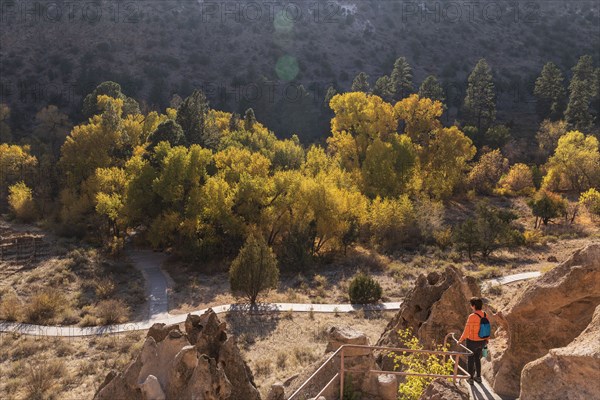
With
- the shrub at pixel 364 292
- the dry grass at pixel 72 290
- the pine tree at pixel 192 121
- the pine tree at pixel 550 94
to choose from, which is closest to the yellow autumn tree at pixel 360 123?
the pine tree at pixel 192 121

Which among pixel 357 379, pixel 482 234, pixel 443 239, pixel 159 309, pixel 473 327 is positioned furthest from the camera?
pixel 443 239

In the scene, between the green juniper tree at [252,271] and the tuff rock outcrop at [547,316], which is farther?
the green juniper tree at [252,271]

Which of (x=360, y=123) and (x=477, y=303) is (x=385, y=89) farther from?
(x=477, y=303)

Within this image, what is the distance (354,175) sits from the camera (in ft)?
158

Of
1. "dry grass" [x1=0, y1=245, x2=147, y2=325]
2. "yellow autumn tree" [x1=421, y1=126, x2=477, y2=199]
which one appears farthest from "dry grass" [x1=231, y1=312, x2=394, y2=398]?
"yellow autumn tree" [x1=421, y1=126, x2=477, y2=199]

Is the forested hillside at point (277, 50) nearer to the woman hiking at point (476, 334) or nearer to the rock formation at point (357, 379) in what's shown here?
the rock formation at point (357, 379)

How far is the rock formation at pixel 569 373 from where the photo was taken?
7.08 m

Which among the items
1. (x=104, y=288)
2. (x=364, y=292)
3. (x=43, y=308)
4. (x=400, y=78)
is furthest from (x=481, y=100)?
(x=43, y=308)

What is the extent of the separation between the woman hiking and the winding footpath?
1701cm

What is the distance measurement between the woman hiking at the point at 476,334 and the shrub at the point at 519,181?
51.4 m

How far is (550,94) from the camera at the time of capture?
74.1 m

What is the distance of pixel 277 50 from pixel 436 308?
3725 inches

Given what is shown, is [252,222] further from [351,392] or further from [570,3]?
[570,3]

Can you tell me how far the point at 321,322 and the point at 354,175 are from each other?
82.7 ft
